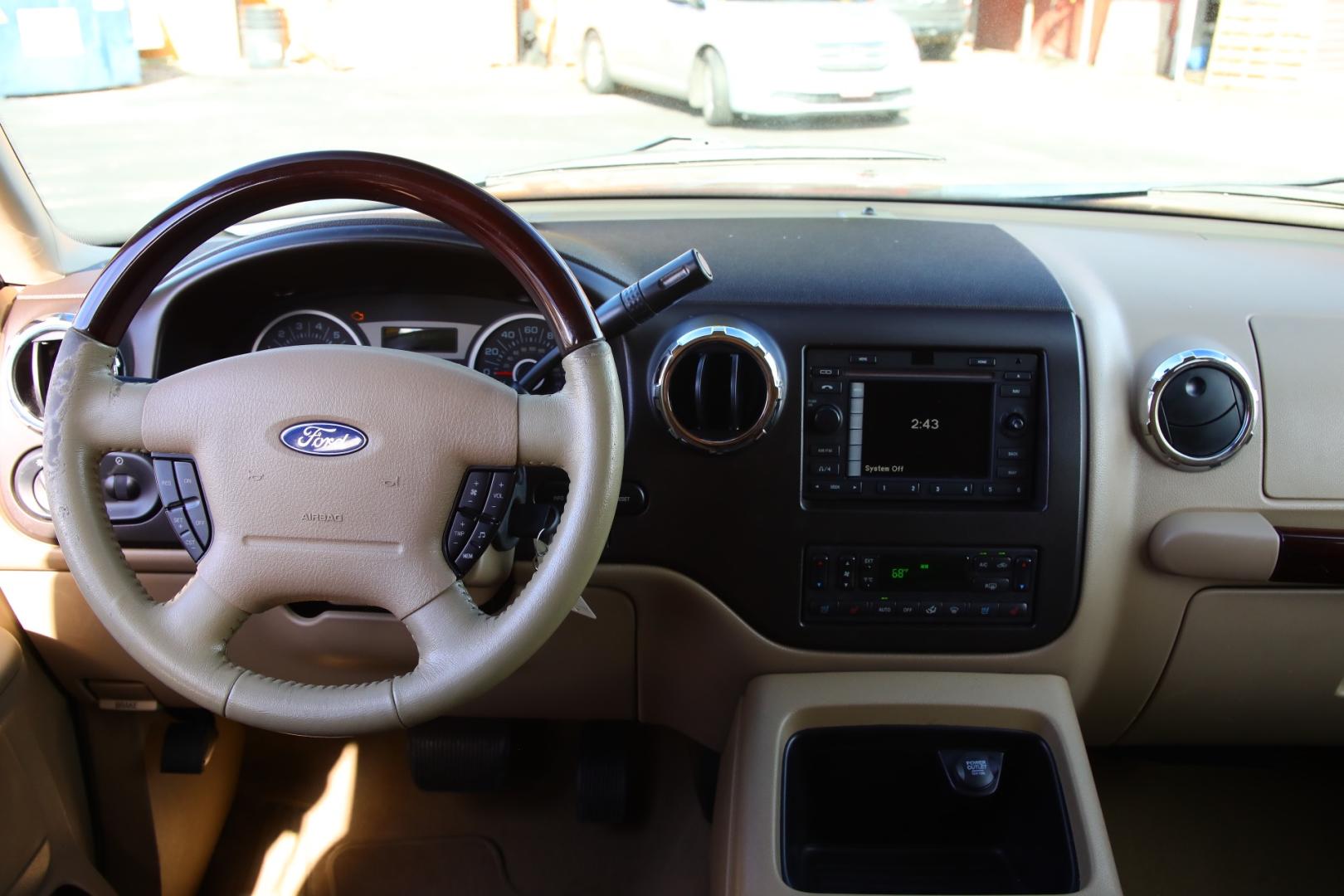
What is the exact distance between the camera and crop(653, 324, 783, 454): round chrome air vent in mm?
1597

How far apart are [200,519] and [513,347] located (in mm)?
561

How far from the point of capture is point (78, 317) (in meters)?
1.27

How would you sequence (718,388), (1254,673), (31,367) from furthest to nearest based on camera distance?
1. (1254,673)
2. (31,367)
3. (718,388)

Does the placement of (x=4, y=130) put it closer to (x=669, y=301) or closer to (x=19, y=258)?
(x=19, y=258)

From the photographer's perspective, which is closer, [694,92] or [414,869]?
[694,92]

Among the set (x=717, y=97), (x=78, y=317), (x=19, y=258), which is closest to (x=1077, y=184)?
(x=717, y=97)

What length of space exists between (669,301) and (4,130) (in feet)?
4.31

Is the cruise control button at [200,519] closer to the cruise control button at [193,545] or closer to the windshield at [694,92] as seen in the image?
the cruise control button at [193,545]

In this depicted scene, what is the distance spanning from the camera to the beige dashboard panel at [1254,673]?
71.4 inches

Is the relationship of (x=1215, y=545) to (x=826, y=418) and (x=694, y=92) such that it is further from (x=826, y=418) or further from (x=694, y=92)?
(x=694, y=92)

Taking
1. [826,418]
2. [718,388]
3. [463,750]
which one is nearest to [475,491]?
[718,388]

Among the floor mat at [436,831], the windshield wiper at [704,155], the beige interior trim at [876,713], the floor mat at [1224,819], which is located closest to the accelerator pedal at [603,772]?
the floor mat at [436,831]

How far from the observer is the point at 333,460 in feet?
4.09

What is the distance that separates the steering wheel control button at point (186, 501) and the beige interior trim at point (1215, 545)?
134 cm
